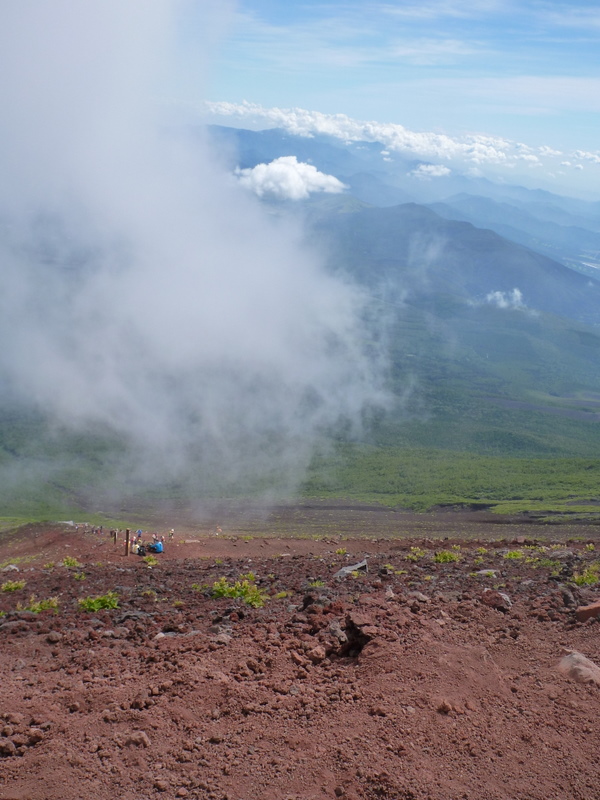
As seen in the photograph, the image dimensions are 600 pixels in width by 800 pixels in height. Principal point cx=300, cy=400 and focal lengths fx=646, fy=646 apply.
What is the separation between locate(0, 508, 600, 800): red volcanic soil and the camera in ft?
30.5

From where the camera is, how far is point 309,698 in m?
10.9

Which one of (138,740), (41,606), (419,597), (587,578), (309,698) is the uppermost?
(419,597)

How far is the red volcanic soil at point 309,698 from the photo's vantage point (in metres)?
9.30

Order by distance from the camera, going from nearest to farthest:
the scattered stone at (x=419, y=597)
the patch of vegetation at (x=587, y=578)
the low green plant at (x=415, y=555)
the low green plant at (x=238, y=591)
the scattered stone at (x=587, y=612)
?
the scattered stone at (x=587, y=612) → the scattered stone at (x=419, y=597) → the low green plant at (x=238, y=591) → the patch of vegetation at (x=587, y=578) → the low green plant at (x=415, y=555)

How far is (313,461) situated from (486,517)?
5396 cm

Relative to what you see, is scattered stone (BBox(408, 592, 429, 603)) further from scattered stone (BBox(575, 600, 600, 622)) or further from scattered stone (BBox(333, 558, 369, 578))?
scattered stone (BBox(333, 558, 369, 578))

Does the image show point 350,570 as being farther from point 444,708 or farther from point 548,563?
point 444,708

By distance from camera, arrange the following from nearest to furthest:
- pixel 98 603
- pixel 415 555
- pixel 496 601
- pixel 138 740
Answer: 1. pixel 138 740
2. pixel 496 601
3. pixel 98 603
4. pixel 415 555

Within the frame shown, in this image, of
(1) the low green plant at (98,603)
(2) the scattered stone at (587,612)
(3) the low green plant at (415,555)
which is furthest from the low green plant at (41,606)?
(3) the low green plant at (415,555)

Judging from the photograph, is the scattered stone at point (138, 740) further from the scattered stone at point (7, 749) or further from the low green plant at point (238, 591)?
the low green plant at point (238, 591)

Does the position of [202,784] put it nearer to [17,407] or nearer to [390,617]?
[390,617]

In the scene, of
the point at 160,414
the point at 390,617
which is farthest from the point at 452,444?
the point at 390,617

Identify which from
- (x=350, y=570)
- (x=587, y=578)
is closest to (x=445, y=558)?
(x=350, y=570)

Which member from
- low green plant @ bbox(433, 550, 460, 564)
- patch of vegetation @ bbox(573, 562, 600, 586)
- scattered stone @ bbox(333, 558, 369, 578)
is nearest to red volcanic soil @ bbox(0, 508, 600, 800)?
patch of vegetation @ bbox(573, 562, 600, 586)
